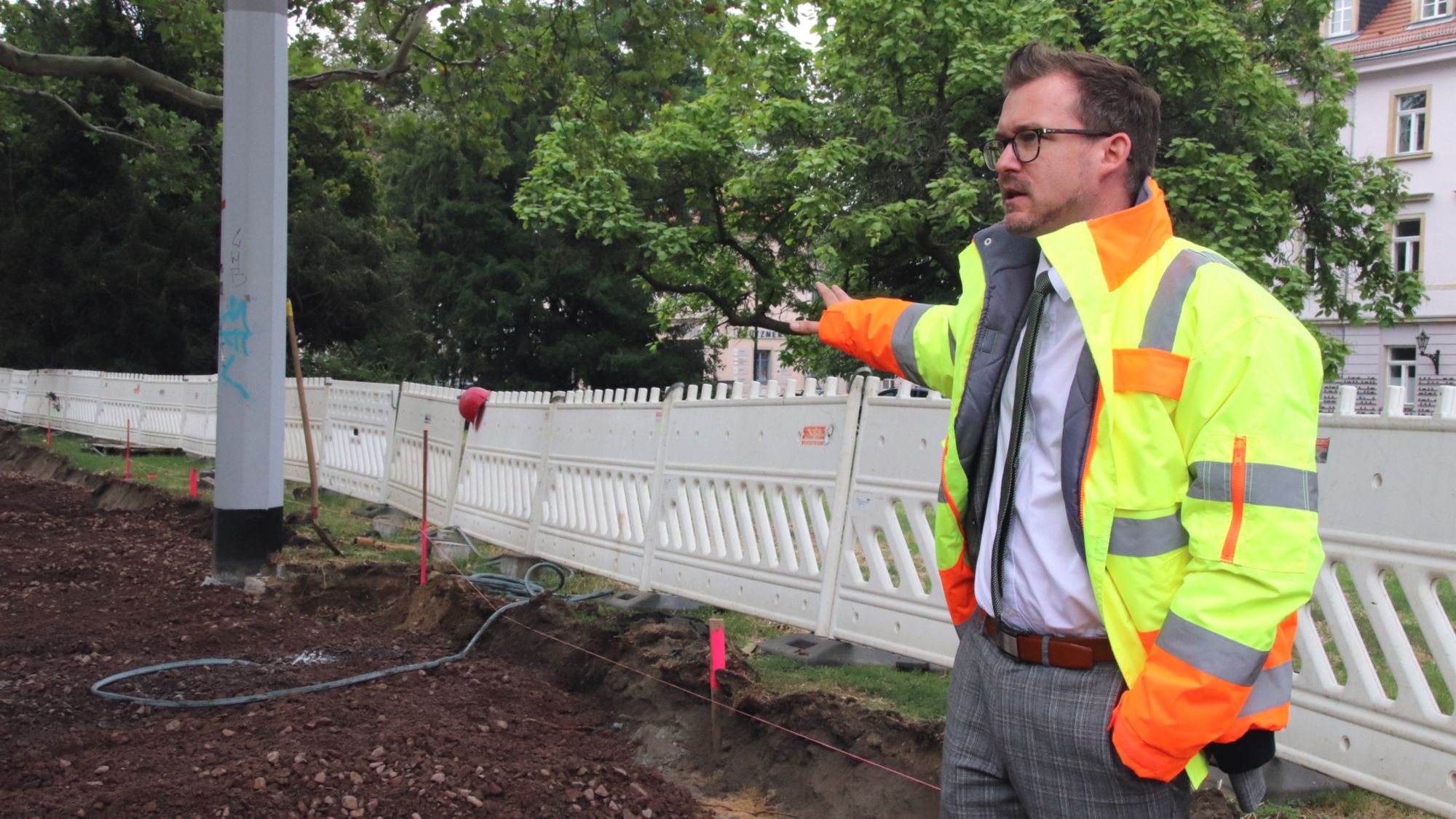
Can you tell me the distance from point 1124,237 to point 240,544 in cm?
816

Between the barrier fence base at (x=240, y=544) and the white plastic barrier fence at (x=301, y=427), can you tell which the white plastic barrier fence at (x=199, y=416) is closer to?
the white plastic barrier fence at (x=301, y=427)

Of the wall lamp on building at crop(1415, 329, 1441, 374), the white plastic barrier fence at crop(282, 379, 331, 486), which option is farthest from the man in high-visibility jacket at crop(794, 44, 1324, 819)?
the wall lamp on building at crop(1415, 329, 1441, 374)

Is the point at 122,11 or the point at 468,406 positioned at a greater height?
the point at 122,11

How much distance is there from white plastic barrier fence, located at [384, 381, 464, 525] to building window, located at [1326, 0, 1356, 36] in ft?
128

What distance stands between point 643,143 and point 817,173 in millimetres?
3735

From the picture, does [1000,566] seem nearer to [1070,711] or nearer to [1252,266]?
[1070,711]

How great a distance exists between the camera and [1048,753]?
199 centimetres

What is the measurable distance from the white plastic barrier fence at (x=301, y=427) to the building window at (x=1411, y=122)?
3635 centimetres

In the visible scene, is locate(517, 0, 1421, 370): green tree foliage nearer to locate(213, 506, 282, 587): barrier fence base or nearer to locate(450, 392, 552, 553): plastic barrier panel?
locate(450, 392, 552, 553): plastic barrier panel

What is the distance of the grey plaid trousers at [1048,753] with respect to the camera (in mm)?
1941

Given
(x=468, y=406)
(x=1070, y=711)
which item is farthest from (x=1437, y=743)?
(x=468, y=406)

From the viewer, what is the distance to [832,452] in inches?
266

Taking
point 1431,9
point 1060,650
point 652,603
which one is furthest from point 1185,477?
point 1431,9

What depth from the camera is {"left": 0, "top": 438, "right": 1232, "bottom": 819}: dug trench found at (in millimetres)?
4082
